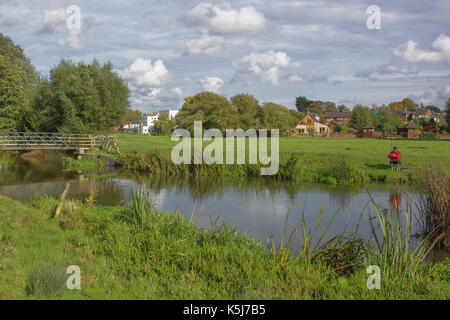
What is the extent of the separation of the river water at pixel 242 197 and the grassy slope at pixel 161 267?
99.9 inches

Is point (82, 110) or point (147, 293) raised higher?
point (82, 110)

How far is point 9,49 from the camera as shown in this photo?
180ft

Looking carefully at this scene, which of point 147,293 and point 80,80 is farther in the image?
point 80,80

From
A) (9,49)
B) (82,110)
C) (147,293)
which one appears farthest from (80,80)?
(147,293)

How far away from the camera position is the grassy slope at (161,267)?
265 inches

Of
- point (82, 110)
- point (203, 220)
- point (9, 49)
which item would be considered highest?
point (9, 49)

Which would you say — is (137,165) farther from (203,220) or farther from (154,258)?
(154,258)

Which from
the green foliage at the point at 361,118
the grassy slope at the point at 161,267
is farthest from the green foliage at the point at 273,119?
the grassy slope at the point at 161,267

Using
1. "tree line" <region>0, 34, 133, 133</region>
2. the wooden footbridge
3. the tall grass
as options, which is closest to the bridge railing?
the wooden footbridge

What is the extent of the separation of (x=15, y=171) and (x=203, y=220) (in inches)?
829

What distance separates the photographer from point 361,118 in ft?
285

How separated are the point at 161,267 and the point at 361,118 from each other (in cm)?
8469

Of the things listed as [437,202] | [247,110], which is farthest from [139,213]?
[247,110]

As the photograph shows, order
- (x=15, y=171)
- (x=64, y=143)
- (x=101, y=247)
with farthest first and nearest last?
(x=64, y=143) < (x=15, y=171) < (x=101, y=247)
